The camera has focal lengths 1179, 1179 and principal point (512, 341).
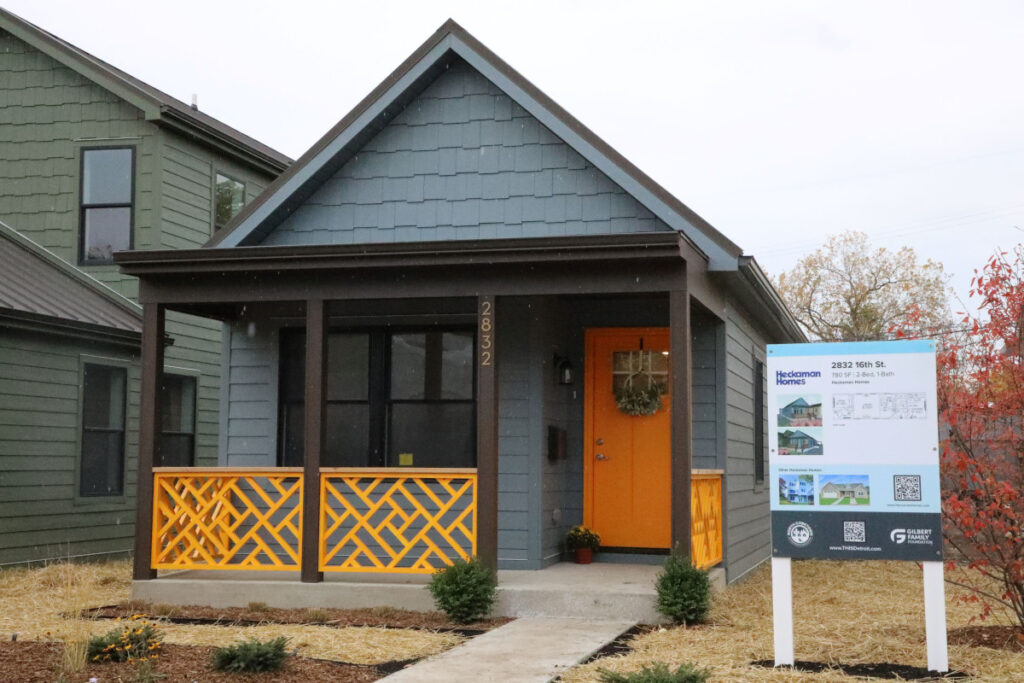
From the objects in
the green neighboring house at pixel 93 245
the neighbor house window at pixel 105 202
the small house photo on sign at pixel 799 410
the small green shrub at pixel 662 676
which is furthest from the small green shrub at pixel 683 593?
the neighbor house window at pixel 105 202

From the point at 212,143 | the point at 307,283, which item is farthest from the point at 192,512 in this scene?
the point at 212,143

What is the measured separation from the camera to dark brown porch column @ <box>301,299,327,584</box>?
10062mm

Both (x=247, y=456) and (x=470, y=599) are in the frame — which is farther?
(x=247, y=456)

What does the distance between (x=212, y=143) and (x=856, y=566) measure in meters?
10.3

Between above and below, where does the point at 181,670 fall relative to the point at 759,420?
below

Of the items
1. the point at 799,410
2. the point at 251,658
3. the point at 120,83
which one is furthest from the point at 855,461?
the point at 120,83

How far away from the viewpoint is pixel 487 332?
32.1 ft

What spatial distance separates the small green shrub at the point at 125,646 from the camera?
732cm

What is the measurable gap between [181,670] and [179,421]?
30.6 feet

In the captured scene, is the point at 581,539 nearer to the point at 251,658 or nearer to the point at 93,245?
the point at 251,658

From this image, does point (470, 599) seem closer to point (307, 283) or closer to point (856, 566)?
point (307, 283)

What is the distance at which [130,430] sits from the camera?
589 inches

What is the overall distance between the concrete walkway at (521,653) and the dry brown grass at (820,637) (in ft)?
0.80

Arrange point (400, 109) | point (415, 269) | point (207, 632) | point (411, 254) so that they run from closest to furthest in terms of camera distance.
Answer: point (207, 632) < point (411, 254) < point (415, 269) < point (400, 109)
